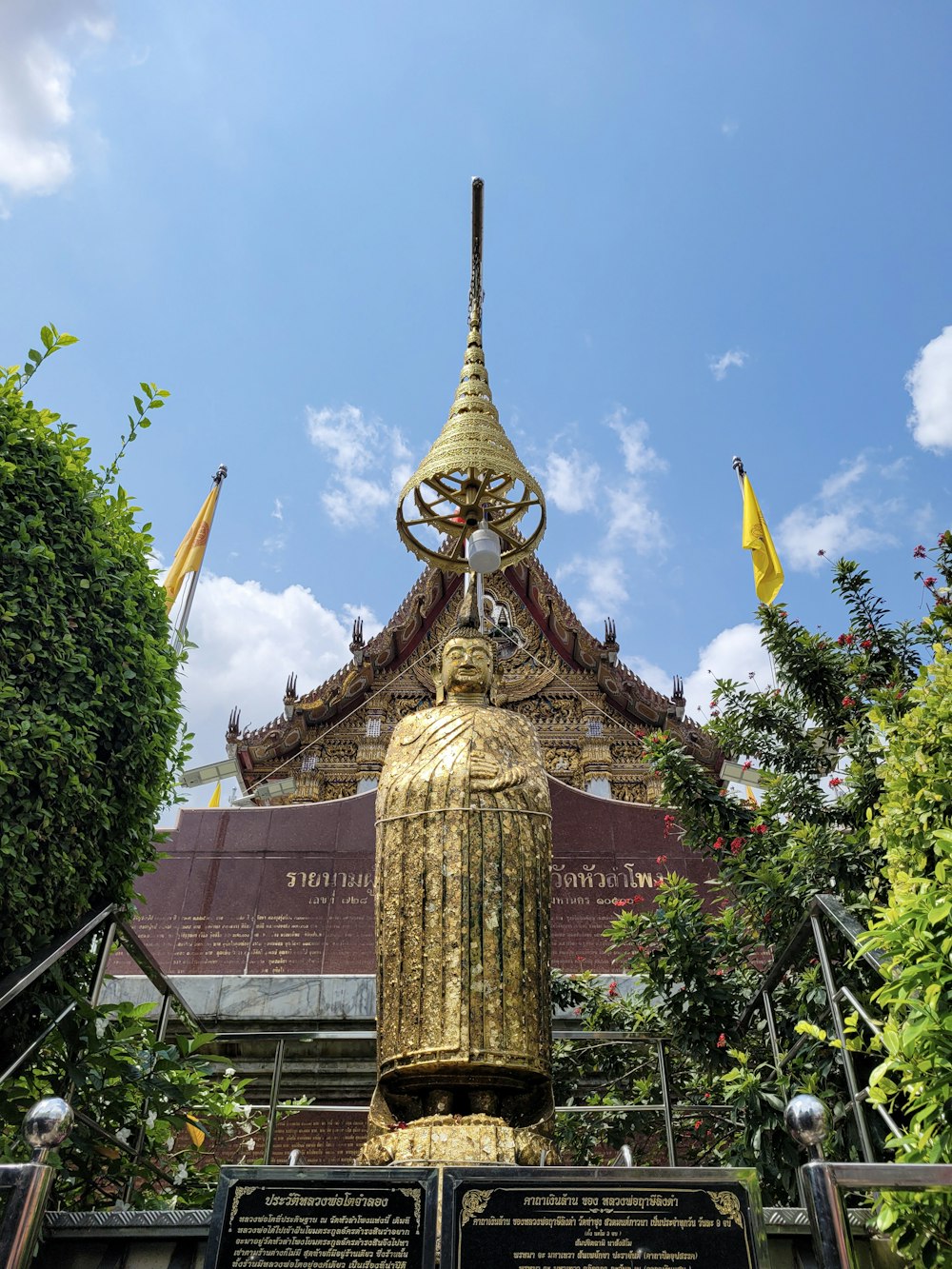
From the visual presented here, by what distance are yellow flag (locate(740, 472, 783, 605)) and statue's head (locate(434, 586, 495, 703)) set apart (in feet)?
29.0

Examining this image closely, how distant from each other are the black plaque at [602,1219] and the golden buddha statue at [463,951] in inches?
37.5

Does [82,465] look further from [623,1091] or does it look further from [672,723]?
[672,723]

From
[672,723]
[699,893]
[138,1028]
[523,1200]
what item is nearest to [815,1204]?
[523,1200]

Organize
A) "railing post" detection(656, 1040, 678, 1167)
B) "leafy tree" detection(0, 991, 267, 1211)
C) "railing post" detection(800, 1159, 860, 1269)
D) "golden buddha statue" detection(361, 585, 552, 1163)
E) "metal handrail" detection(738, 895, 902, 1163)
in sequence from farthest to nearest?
"railing post" detection(656, 1040, 678, 1167) < "golden buddha statue" detection(361, 585, 552, 1163) < "leafy tree" detection(0, 991, 267, 1211) < "metal handrail" detection(738, 895, 902, 1163) < "railing post" detection(800, 1159, 860, 1269)

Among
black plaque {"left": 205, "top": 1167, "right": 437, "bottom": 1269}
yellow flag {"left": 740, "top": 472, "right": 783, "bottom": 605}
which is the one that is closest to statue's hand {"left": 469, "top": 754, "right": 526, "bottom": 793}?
black plaque {"left": 205, "top": 1167, "right": 437, "bottom": 1269}

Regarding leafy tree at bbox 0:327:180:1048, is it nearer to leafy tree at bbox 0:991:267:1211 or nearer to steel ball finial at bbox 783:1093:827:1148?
leafy tree at bbox 0:991:267:1211

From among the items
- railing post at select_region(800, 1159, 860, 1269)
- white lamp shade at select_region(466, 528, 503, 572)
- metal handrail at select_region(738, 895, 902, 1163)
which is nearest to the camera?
railing post at select_region(800, 1159, 860, 1269)

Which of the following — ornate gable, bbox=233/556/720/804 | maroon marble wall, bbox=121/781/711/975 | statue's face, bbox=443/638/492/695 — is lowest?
statue's face, bbox=443/638/492/695

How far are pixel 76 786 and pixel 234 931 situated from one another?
4.75 m

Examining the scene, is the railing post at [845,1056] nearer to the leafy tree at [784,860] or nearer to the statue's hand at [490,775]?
the leafy tree at [784,860]

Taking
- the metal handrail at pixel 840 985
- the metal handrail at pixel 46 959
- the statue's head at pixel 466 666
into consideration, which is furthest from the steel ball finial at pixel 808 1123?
the statue's head at pixel 466 666

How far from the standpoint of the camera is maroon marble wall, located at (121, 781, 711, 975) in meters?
7.47

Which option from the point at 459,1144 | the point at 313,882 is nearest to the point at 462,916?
the point at 459,1144

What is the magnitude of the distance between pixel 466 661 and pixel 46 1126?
2754 mm
